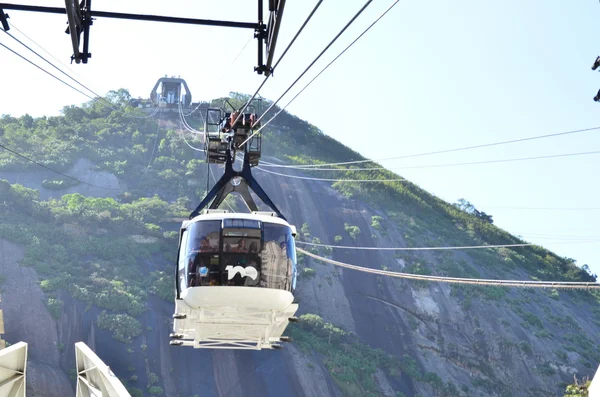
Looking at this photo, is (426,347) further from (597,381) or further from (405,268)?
(597,381)

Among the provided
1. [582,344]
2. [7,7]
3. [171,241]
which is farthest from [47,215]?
[7,7]

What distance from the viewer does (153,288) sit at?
191 ft

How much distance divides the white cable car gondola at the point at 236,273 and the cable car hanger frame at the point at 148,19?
17.6 feet

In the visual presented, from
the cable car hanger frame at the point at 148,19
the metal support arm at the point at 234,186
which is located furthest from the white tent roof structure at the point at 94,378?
the cable car hanger frame at the point at 148,19

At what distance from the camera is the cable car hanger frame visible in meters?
11.5

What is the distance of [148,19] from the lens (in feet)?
39.6

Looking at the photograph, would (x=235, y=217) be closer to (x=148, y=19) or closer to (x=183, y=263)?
(x=183, y=263)

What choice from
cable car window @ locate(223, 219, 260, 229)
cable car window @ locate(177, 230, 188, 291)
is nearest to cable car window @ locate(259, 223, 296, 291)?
cable car window @ locate(223, 219, 260, 229)

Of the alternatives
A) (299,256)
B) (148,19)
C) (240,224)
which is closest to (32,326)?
(299,256)

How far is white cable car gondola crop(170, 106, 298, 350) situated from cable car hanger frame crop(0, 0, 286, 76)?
536 cm

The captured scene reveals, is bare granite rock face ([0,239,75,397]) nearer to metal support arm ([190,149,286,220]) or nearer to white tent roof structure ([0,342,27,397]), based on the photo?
white tent roof structure ([0,342,27,397])

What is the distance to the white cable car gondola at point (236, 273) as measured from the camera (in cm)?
1772

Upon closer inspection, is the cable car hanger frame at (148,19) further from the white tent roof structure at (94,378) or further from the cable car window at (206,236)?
the white tent roof structure at (94,378)

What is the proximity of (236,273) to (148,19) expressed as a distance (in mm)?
7091
